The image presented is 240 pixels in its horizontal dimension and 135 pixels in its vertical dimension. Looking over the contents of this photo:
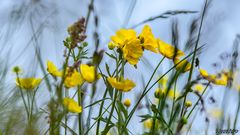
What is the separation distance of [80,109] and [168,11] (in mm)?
343

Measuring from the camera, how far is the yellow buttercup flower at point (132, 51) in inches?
51.4

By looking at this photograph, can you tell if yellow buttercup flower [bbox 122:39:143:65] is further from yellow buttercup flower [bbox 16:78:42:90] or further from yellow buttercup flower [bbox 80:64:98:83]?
yellow buttercup flower [bbox 16:78:42:90]

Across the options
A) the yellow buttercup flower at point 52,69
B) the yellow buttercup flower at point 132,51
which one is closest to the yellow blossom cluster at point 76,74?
the yellow buttercup flower at point 52,69

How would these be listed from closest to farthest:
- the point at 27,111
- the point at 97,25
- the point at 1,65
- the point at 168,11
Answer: the point at 97,25, the point at 168,11, the point at 27,111, the point at 1,65

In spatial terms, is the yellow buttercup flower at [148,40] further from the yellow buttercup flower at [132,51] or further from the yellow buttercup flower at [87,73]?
the yellow buttercup flower at [87,73]

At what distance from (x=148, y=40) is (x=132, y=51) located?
0.27ft

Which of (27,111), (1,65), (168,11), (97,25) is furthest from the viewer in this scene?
(1,65)

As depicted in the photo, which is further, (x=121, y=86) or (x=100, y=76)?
(x=100, y=76)

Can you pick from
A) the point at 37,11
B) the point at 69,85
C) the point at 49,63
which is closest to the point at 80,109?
the point at 69,85

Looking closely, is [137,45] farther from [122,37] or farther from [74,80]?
[74,80]

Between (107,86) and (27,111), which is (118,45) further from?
(27,111)

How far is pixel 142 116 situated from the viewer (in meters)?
1.29

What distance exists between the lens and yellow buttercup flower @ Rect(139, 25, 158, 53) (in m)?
1.36

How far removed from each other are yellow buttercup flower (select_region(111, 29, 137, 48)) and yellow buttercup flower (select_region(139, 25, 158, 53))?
28 millimetres
